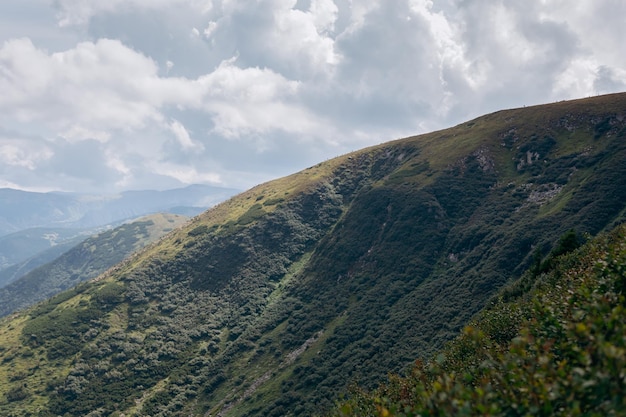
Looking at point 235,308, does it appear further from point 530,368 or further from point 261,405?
point 530,368

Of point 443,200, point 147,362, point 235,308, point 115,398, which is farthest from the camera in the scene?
point 235,308

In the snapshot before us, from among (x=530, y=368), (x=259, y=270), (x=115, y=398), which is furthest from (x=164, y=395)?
(x=530, y=368)

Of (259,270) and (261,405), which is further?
(259,270)

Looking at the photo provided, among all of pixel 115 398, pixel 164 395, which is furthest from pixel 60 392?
pixel 164 395

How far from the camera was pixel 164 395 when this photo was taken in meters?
129

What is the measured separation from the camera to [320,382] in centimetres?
10600

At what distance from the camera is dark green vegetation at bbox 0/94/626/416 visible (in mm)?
106438

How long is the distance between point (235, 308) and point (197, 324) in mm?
16356

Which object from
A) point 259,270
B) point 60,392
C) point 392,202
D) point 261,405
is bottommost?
point 261,405

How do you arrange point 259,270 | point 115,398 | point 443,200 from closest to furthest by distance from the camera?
point 115,398 → point 443,200 → point 259,270

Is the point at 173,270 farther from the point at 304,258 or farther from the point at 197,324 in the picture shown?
the point at 304,258

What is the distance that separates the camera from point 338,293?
148250mm

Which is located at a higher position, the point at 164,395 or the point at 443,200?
the point at 443,200

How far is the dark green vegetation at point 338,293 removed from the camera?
349 ft
